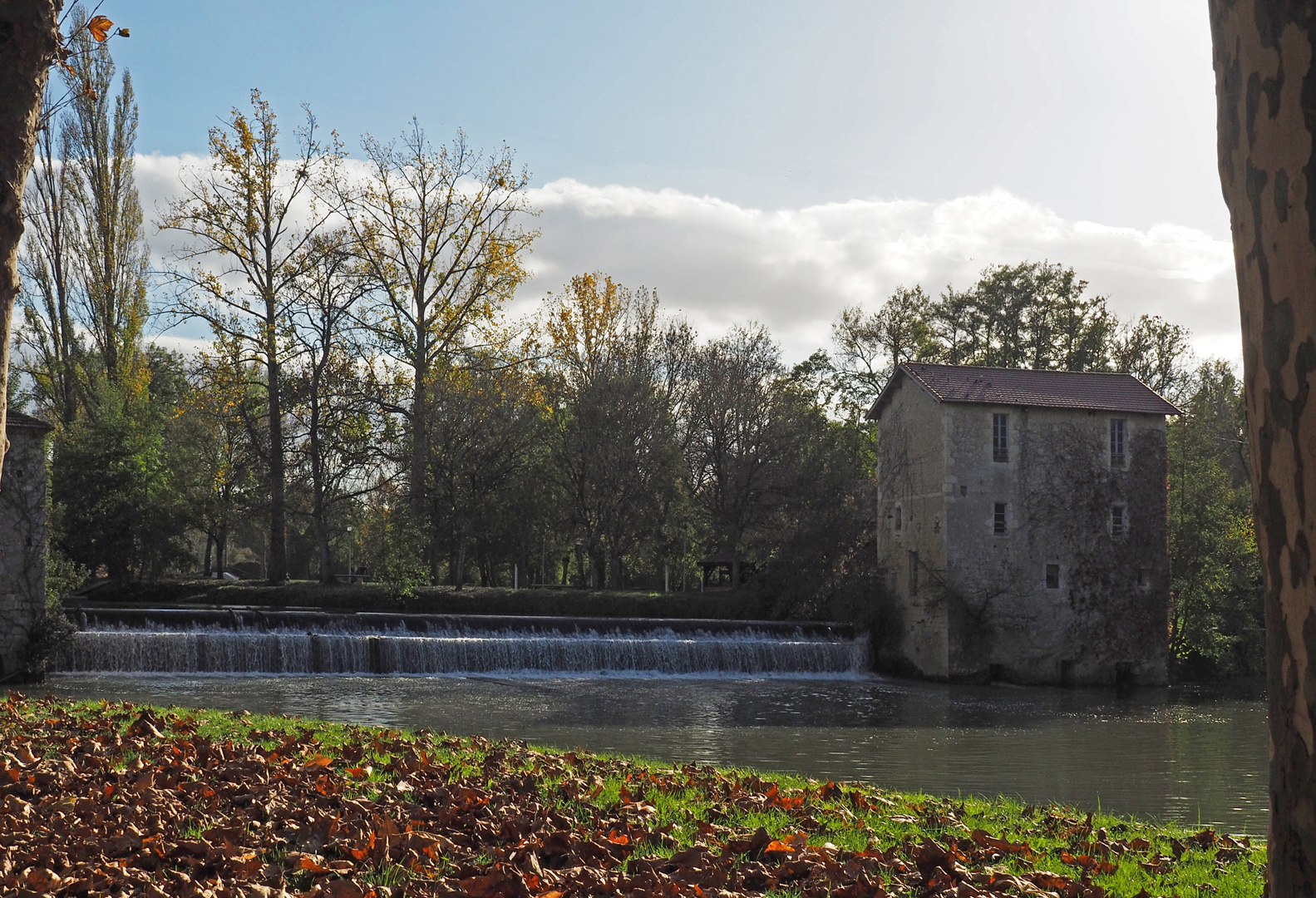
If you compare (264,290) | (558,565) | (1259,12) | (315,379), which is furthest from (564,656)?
(558,565)

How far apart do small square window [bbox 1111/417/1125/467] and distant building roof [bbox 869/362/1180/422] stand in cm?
36

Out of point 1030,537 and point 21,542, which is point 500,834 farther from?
point 1030,537

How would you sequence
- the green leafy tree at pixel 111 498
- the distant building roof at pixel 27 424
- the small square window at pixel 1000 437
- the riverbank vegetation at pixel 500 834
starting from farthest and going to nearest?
the green leafy tree at pixel 111 498 < the small square window at pixel 1000 437 < the distant building roof at pixel 27 424 < the riverbank vegetation at pixel 500 834

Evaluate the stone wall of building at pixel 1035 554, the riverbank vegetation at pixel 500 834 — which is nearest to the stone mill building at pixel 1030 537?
the stone wall of building at pixel 1035 554

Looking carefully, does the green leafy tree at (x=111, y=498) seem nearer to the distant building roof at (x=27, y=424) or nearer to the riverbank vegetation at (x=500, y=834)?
the distant building roof at (x=27, y=424)

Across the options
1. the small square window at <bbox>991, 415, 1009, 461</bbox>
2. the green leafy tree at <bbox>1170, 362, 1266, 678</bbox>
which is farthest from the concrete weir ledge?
the green leafy tree at <bbox>1170, 362, 1266, 678</bbox>

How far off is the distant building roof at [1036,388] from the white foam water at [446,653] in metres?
7.14

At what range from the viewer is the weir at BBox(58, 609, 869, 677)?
1844 cm

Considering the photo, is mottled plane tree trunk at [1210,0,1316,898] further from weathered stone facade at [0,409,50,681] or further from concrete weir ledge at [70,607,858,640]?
concrete weir ledge at [70,607,858,640]

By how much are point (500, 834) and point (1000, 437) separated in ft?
75.1

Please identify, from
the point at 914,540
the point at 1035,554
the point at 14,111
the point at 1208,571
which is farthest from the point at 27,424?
the point at 1208,571

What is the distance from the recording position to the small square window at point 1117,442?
25.9 m

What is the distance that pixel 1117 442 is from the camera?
26000mm

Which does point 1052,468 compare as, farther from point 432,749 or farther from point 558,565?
point 558,565
